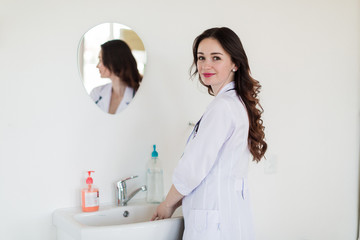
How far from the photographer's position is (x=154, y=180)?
2.01 meters

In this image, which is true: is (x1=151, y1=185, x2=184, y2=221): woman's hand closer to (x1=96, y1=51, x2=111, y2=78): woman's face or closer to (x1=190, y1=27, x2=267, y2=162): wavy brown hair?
(x1=190, y1=27, x2=267, y2=162): wavy brown hair

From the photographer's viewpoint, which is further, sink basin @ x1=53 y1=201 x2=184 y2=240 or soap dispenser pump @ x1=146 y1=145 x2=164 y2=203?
soap dispenser pump @ x1=146 y1=145 x2=164 y2=203

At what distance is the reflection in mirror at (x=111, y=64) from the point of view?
185 centimetres

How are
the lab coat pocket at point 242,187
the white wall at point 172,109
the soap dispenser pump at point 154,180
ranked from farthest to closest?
the soap dispenser pump at point 154,180, the white wall at point 172,109, the lab coat pocket at point 242,187

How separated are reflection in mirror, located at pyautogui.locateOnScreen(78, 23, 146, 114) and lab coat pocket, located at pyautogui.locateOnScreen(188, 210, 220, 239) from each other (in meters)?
0.67

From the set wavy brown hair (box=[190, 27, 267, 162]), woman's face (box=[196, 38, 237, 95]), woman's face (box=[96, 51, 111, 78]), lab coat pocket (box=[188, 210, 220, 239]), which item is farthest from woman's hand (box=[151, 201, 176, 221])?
woman's face (box=[96, 51, 111, 78])

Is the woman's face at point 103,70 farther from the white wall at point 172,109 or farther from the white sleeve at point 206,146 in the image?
the white sleeve at point 206,146

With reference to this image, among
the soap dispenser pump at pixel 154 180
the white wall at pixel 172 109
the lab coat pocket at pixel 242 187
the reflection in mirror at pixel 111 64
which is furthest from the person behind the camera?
the soap dispenser pump at pixel 154 180

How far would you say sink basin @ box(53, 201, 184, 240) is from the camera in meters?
1.48

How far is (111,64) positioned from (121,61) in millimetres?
53

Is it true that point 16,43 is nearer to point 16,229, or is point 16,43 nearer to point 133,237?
point 16,229

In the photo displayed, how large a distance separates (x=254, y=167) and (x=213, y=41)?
38.4 inches

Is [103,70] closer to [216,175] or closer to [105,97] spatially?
[105,97]

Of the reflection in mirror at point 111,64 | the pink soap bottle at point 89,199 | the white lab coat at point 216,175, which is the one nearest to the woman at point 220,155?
the white lab coat at point 216,175
